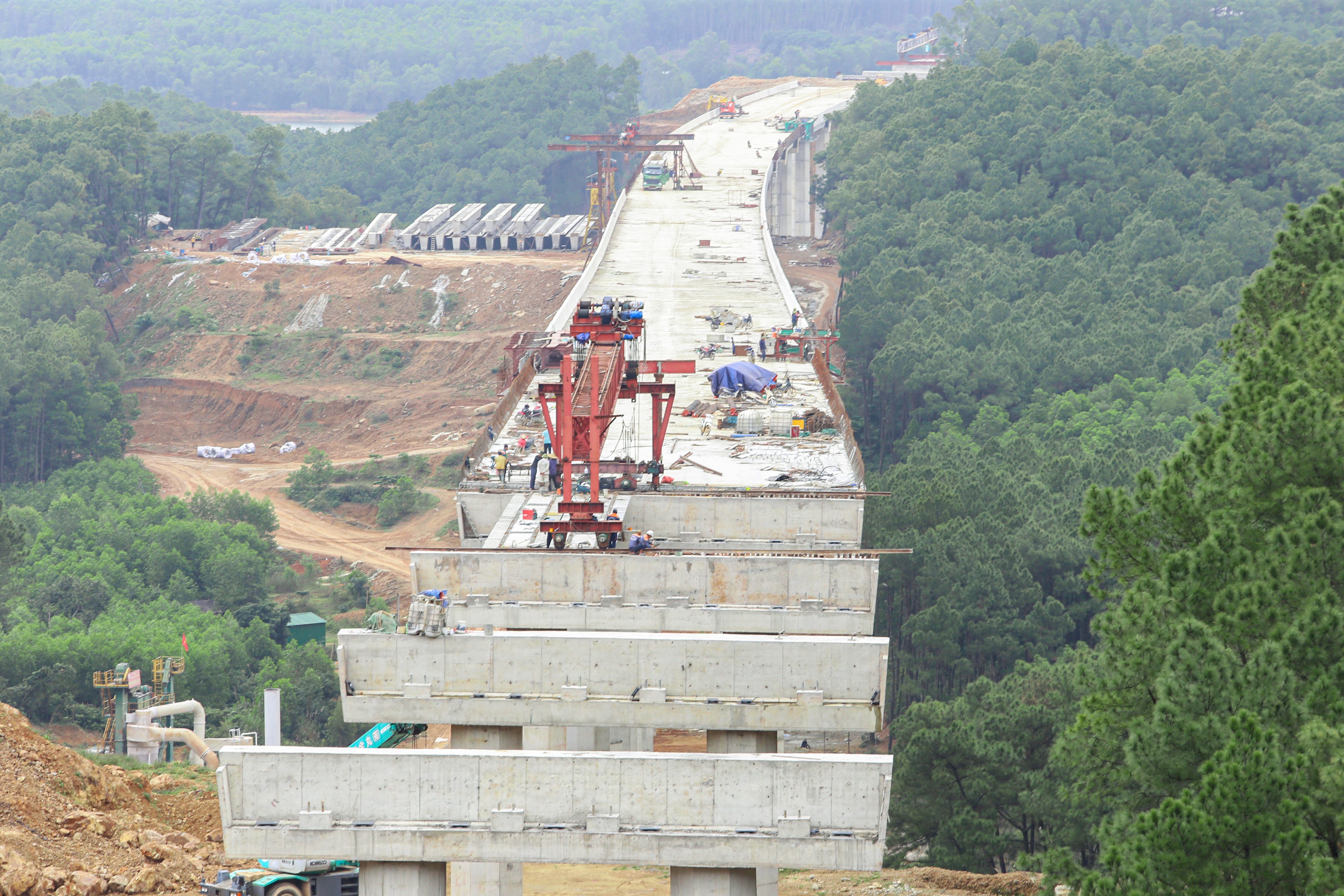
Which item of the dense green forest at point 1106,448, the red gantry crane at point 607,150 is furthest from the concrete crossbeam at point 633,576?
the red gantry crane at point 607,150

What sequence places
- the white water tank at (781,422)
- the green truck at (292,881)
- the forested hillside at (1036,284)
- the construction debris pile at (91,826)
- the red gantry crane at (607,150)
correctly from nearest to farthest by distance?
the green truck at (292,881)
the construction debris pile at (91,826)
the white water tank at (781,422)
the forested hillside at (1036,284)
the red gantry crane at (607,150)

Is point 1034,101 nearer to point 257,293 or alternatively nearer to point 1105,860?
point 257,293

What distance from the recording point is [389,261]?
140m

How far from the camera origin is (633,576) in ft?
164

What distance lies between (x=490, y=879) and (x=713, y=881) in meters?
8.23

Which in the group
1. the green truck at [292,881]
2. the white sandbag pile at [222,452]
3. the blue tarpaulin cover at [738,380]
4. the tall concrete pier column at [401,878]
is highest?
the blue tarpaulin cover at [738,380]

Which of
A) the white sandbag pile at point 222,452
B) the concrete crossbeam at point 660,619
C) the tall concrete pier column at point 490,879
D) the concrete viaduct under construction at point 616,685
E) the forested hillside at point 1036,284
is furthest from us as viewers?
the white sandbag pile at point 222,452

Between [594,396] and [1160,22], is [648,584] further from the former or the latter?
[1160,22]

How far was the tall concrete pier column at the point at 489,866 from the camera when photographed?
43.5 metres

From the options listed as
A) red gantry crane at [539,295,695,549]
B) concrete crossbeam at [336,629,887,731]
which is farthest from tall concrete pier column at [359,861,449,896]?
red gantry crane at [539,295,695,549]

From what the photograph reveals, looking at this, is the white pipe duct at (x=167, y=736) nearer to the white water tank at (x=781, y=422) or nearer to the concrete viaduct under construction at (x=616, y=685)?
the concrete viaduct under construction at (x=616, y=685)

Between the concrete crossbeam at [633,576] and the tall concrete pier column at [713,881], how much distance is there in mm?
13056

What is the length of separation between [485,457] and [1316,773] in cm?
3907

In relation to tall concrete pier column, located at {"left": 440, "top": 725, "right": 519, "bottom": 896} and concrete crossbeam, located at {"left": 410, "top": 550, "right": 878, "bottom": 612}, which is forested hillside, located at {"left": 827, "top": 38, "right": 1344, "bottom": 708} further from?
tall concrete pier column, located at {"left": 440, "top": 725, "right": 519, "bottom": 896}
